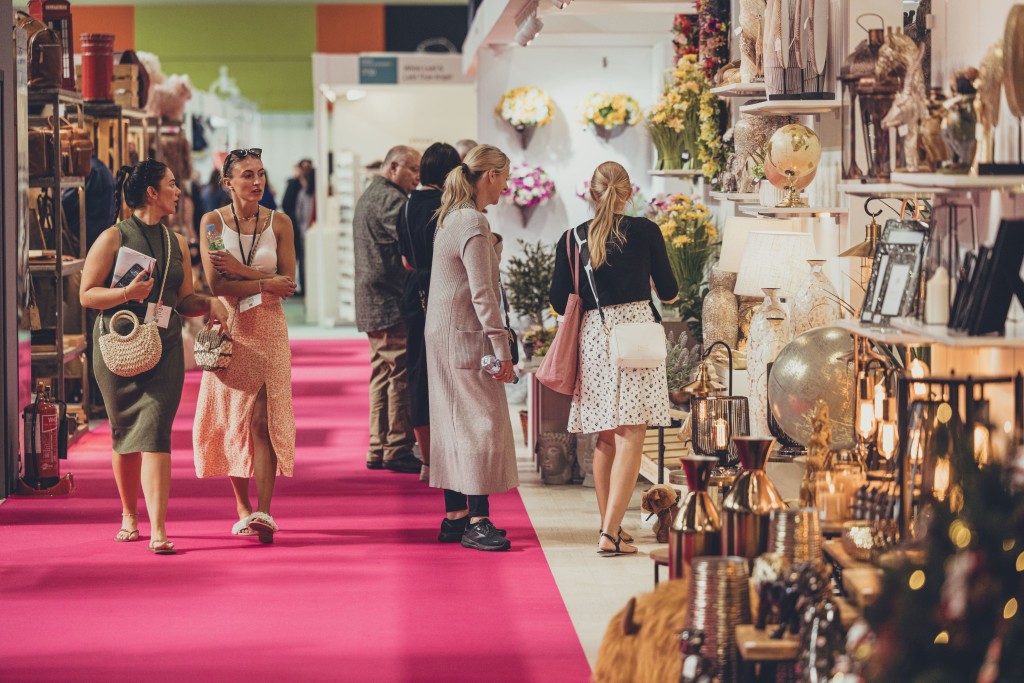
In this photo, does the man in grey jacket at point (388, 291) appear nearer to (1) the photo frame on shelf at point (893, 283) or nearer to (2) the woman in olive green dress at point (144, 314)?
(2) the woman in olive green dress at point (144, 314)

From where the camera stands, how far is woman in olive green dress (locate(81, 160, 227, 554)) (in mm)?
5523

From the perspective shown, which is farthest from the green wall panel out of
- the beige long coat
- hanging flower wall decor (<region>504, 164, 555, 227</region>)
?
the beige long coat

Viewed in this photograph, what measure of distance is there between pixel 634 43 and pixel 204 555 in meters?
6.28

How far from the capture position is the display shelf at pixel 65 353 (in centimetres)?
743

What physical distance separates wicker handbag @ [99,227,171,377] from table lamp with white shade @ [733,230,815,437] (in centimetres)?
226

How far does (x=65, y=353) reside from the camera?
7.87 m

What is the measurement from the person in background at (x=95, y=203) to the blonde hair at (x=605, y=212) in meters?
4.31

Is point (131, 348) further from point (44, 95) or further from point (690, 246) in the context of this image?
point (690, 246)

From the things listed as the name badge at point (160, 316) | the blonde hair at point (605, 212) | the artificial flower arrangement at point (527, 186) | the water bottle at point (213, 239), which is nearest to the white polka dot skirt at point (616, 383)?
the blonde hair at point (605, 212)

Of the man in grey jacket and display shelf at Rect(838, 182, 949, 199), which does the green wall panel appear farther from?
display shelf at Rect(838, 182, 949, 199)

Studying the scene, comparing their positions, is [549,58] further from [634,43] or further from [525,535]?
[525,535]


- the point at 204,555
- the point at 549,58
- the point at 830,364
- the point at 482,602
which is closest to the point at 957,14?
the point at 830,364

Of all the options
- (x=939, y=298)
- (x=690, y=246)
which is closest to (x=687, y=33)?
(x=690, y=246)

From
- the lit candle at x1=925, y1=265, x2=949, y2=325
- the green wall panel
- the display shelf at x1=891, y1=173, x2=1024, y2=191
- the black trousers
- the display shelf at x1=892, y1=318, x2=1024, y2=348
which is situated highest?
the green wall panel
